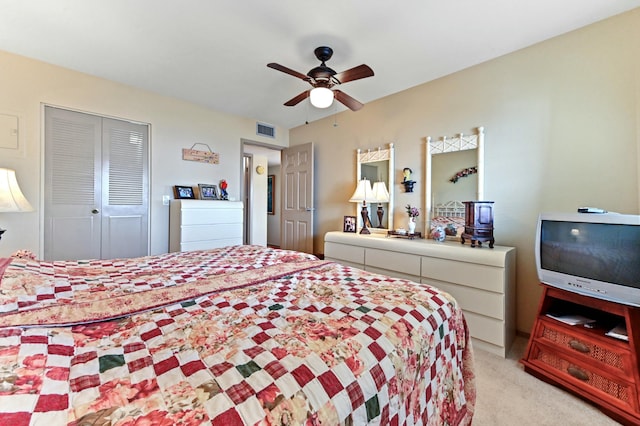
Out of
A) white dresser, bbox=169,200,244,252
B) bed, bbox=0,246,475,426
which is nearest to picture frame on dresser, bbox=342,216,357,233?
white dresser, bbox=169,200,244,252

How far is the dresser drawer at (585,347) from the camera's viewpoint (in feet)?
4.97

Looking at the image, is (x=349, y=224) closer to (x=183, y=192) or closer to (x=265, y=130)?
(x=265, y=130)

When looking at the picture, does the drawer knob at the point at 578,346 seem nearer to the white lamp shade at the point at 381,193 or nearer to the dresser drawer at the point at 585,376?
the dresser drawer at the point at 585,376

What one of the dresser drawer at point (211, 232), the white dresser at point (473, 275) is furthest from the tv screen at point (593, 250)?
the dresser drawer at point (211, 232)

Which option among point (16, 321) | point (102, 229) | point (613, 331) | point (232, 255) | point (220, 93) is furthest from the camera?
point (220, 93)

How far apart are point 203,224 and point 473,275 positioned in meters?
A: 3.09

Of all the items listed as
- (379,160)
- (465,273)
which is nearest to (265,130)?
(379,160)

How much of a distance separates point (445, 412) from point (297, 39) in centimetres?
268

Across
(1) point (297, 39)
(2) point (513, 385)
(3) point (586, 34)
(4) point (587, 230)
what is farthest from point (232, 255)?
(3) point (586, 34)

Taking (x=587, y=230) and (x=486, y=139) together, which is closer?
(x=587, y=230)

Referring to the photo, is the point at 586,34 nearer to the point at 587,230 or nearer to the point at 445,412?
the point at 587,230

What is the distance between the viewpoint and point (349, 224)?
375 cm

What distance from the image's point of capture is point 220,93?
11.1 ft

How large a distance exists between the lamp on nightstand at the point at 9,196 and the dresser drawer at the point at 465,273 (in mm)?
3471
